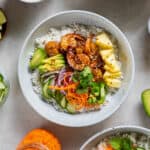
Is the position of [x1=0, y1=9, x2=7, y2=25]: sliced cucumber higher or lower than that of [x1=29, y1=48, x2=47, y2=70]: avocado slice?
higher

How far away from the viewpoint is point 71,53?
1.50 meters

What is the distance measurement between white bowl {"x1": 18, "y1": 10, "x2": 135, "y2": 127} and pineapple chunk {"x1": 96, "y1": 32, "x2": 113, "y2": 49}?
2cm

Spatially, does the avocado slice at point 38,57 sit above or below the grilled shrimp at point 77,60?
above

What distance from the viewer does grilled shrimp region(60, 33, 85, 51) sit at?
150 cm

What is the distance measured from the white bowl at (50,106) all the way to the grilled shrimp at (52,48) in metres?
0.05

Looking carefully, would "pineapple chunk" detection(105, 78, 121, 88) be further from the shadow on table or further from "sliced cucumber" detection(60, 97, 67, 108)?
the shadow on table

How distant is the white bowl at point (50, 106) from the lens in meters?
1.49

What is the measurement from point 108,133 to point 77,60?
0.23m

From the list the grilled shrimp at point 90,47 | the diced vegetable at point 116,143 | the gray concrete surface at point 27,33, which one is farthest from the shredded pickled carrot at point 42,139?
the grilled shrimp at point 90,47

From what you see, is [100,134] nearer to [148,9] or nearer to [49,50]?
[49,50]

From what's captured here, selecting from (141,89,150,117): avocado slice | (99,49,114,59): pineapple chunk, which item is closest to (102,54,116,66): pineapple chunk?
(99,49,114,59): pineapple chunk

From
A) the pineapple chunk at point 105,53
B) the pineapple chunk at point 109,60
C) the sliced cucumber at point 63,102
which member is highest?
the pineapple chunk at point 105,53

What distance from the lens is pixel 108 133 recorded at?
60.2 inches

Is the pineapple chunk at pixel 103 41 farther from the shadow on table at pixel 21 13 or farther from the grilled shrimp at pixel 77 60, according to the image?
the shadow on table at pixel 21 13
